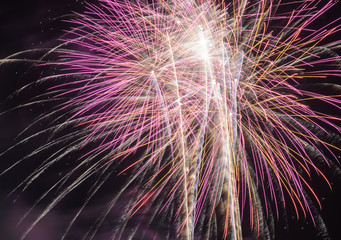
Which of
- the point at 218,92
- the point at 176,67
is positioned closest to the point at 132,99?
the point at 176,67

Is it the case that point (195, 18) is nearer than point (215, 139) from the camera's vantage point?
Yes

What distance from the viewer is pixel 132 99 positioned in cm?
718

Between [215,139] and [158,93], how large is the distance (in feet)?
5.07

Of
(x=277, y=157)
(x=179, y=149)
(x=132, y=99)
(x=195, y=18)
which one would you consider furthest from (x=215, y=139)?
(x=195, y=18)

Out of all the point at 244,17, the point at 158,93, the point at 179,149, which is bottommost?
the point at 179,149

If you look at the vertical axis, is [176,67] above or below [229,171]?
above

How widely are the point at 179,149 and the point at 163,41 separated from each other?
7.26 feet

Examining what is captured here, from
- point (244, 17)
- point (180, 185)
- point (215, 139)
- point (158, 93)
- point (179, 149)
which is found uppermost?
point (244, 17)

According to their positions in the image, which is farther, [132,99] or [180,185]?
[132,99]

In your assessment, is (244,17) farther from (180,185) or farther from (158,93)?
(180,185)

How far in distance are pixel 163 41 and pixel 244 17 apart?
1.71m

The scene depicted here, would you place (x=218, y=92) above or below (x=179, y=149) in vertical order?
above

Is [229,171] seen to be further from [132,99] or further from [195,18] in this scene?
[195,18]

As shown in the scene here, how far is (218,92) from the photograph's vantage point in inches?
269
